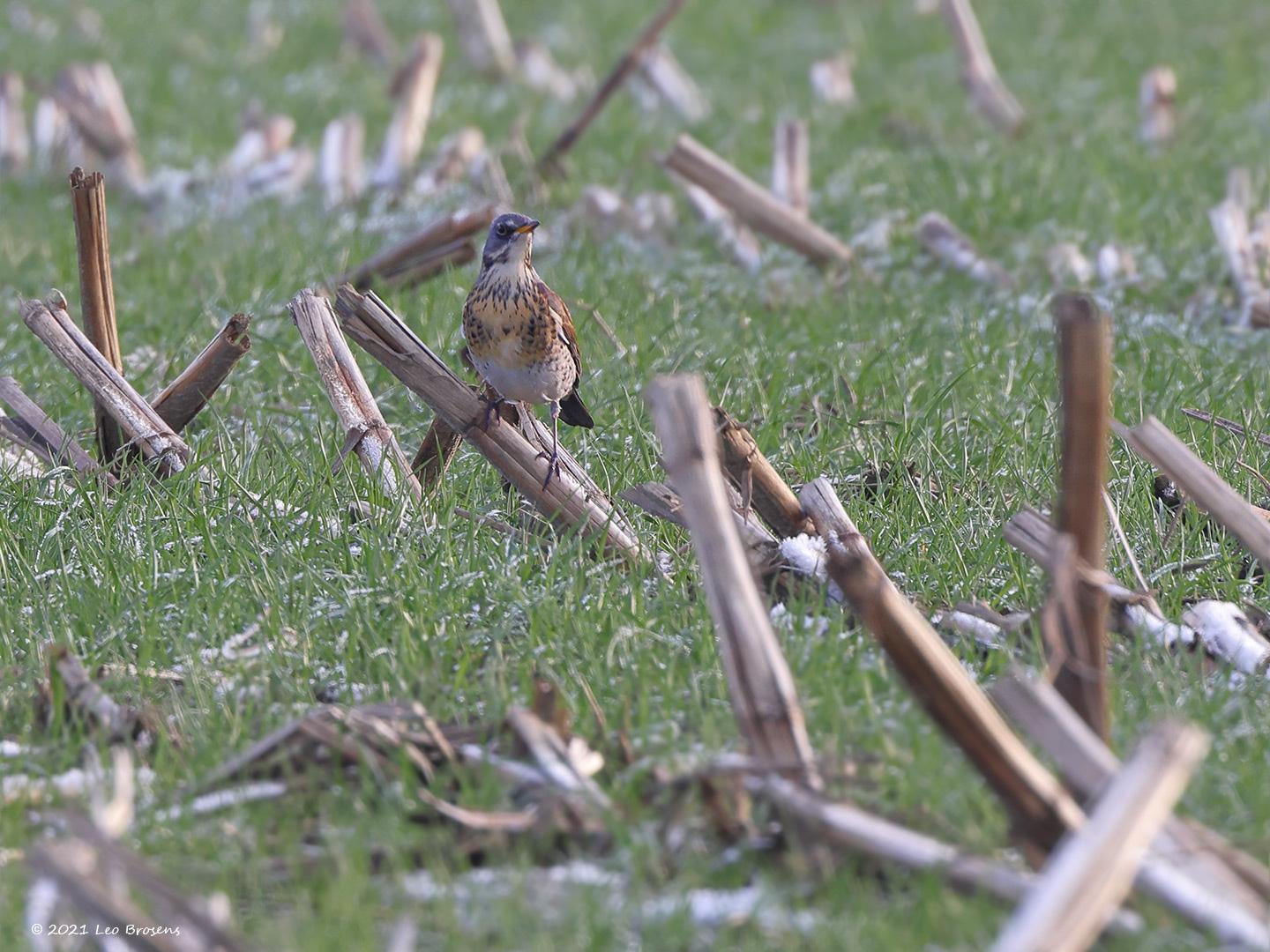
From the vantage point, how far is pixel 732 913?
10.0 feet

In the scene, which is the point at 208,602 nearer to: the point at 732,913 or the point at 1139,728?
the point at 732,913

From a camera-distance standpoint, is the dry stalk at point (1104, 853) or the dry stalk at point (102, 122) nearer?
the dry stalk at point (1104, 853)

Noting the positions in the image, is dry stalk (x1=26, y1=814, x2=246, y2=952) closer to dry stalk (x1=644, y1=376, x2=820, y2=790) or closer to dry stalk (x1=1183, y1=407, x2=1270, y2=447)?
dry stalk (x1=644, y1=376, x2=820, y2=790)

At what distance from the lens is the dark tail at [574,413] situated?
17.7ft

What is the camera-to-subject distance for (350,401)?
5066 millimetres

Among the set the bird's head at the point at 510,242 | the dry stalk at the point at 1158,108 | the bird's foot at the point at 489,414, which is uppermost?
the dry stalk at the point at 1158,108

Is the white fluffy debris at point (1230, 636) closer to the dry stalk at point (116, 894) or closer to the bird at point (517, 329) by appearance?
the bird at point (517, 329)

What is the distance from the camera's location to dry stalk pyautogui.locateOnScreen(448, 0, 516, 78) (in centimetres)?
1361

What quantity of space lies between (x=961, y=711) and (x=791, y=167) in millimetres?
6292

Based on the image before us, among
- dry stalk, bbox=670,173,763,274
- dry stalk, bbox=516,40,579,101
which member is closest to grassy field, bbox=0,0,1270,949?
dry stalk, bbox=670,173,763,274

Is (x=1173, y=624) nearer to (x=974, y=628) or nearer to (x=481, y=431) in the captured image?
(x=974, y=628)

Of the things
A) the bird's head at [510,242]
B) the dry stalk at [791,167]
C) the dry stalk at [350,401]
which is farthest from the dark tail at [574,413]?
the dry stalk at [791,167]

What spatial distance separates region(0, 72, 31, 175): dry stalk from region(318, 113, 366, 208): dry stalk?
6.37 feet

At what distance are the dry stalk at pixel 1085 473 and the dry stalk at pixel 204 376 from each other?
2625 mm
